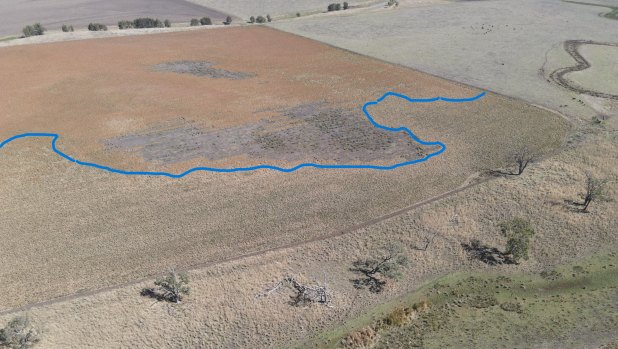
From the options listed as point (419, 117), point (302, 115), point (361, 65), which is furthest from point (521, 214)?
point (361, 65)

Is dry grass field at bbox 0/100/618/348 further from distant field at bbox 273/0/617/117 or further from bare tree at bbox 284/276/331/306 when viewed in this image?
distant field at bbox 273/0/617/117

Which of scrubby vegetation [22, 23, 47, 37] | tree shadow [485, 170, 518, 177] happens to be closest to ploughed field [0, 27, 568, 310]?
tree shadow [485, 170, 518, 177]

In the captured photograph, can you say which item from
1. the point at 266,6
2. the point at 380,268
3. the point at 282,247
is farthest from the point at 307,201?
the point at 266,6

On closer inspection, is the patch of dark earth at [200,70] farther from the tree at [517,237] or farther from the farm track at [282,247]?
the tree at [517,237]

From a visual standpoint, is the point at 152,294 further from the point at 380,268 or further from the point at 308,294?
the point at 380,268

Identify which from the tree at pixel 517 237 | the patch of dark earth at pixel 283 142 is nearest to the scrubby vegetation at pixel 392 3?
the patch of dark earth at pixel 283 142
